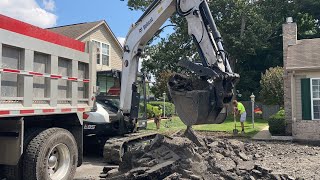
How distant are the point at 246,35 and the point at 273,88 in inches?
374

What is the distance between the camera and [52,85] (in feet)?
21.1

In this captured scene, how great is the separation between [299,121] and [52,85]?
11.7m

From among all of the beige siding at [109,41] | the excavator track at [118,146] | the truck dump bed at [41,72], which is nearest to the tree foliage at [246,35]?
A: the beige siding at [109,41]

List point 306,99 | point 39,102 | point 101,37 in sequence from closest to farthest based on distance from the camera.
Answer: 1. point 39,102
2. point 306,99
3. point 101,37

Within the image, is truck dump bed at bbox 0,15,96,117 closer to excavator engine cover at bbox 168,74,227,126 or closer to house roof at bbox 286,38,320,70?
excavator engine cover at bbox 168,74,227,126

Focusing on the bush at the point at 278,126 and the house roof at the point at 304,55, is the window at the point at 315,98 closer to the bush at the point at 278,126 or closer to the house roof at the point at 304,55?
the house roof at the point at 304,55

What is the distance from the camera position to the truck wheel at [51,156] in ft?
19.5

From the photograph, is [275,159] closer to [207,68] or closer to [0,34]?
[207,68]

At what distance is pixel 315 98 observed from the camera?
→ 49.4 feet

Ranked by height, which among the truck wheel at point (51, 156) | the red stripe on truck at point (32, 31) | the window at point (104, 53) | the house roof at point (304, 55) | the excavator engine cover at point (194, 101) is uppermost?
the window at point (104, 53)

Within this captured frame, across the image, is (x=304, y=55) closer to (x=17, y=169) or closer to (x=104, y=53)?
(x=17, y=169)

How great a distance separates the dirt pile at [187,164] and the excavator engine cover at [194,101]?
85 cm

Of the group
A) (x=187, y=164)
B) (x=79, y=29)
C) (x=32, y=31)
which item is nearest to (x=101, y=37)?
(x=79, y=29)

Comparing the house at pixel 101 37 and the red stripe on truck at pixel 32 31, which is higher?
the house at pixel 101 37
